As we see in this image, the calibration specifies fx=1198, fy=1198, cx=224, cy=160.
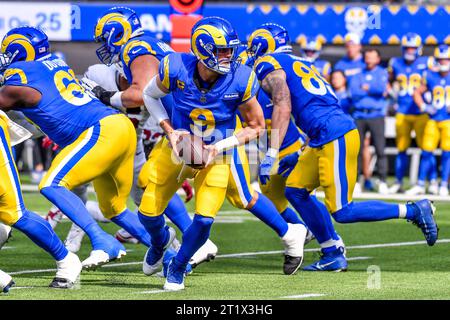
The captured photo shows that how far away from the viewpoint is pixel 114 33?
900 cm

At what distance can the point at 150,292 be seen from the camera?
7.37 metres

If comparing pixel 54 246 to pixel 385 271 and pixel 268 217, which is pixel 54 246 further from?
pixel 385 271

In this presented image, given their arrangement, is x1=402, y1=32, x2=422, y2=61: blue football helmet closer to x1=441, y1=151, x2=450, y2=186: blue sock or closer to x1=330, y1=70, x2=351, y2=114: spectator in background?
x1=330, y1=70, x2=351, y2=114: spectator in background

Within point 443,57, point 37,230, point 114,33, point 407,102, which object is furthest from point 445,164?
point 37,230

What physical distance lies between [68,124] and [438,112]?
29.0 ft

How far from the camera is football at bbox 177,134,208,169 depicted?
7.33 meters

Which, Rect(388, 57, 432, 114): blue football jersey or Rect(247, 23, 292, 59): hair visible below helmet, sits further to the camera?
Rect(388, 57, 432, 114): blue football jersey

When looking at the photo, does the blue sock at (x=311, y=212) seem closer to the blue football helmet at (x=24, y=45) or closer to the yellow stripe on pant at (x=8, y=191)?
the blue football helmet at (x=24, y=45)

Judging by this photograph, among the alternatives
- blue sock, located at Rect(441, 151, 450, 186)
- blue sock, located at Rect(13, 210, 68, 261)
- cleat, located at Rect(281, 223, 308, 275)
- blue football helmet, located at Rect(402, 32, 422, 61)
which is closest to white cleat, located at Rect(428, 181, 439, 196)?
blue sock, located at Rect(441, 151, 450, 186)

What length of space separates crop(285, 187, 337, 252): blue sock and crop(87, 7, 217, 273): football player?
717 millimetres

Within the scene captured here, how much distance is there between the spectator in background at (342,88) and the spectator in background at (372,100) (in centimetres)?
19

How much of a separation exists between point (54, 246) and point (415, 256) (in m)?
3.26

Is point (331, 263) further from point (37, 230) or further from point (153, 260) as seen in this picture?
point (37, 230)

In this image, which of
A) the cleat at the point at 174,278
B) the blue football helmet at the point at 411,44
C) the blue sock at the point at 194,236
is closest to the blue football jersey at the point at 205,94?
the blue sock at the point at 194,236
